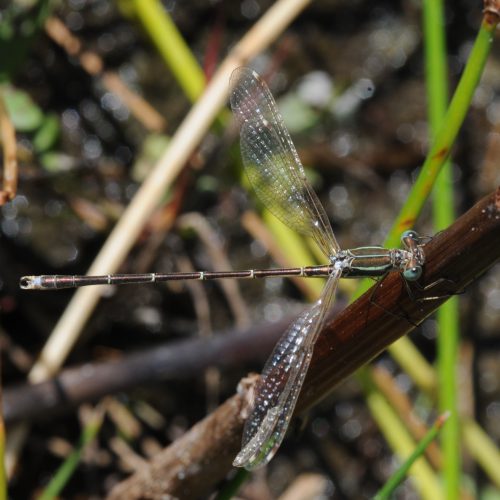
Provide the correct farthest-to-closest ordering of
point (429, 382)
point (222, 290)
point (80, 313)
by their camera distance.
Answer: point (222, 290)
point (429, 382)
point (80, 313)

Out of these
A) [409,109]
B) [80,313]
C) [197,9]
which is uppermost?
[197,9]

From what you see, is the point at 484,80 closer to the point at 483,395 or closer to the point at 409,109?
the point at 409,109

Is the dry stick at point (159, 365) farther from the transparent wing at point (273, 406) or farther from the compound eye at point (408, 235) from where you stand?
the transparent wing at point (273, 406)

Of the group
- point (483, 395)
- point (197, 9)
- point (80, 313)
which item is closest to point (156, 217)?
point (80, 313)

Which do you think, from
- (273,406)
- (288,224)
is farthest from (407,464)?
(288,224)

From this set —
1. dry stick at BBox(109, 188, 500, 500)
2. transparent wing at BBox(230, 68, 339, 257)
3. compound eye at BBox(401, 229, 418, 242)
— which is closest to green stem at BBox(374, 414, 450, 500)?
dry stick at BBox(109, 188, 500, 500)

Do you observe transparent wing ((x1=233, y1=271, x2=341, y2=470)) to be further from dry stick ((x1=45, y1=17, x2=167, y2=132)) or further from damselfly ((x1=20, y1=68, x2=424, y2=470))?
dry stick ((x1=45, y1=17, x2=167, y2=132))
